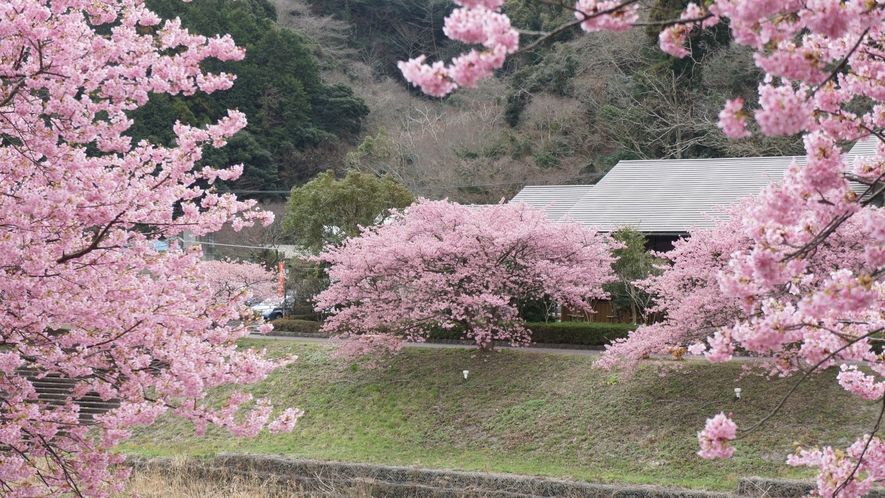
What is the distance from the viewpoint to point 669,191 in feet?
75.3

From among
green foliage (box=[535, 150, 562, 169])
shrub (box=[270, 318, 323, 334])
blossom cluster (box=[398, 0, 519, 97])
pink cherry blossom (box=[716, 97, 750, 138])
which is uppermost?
blossom cluster (box=[398, 0, 519, 97])

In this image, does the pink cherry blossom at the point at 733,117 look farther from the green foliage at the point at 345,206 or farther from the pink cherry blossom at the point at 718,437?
the green foliage at the point at 345,206

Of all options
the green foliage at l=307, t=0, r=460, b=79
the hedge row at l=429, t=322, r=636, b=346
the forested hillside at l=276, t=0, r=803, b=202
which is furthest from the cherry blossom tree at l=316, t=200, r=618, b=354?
the green foliage at l=307, t=0, r=460, b=79

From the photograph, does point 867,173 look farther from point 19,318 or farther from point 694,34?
point 19,318

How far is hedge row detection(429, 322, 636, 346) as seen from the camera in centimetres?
1752

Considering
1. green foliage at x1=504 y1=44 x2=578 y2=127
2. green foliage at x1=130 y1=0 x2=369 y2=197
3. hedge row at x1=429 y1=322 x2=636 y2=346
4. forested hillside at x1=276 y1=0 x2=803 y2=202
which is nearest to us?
hedge row at x1=429 y1=322 x2=636 y2=346

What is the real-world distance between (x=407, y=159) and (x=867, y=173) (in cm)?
3409

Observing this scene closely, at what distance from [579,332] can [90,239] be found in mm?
13369

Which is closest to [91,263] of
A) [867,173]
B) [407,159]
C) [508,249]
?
[867,173]

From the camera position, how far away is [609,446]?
12.5m

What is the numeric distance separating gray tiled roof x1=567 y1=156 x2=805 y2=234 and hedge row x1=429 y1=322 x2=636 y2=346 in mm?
3332

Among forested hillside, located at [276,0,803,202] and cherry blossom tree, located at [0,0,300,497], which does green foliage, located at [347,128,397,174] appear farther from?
cherry blossom tree, located at [0,0,300,497]

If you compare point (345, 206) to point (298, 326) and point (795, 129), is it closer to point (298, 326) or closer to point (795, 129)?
point (298, 326)

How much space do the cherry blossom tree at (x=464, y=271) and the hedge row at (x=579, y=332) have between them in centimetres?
123
